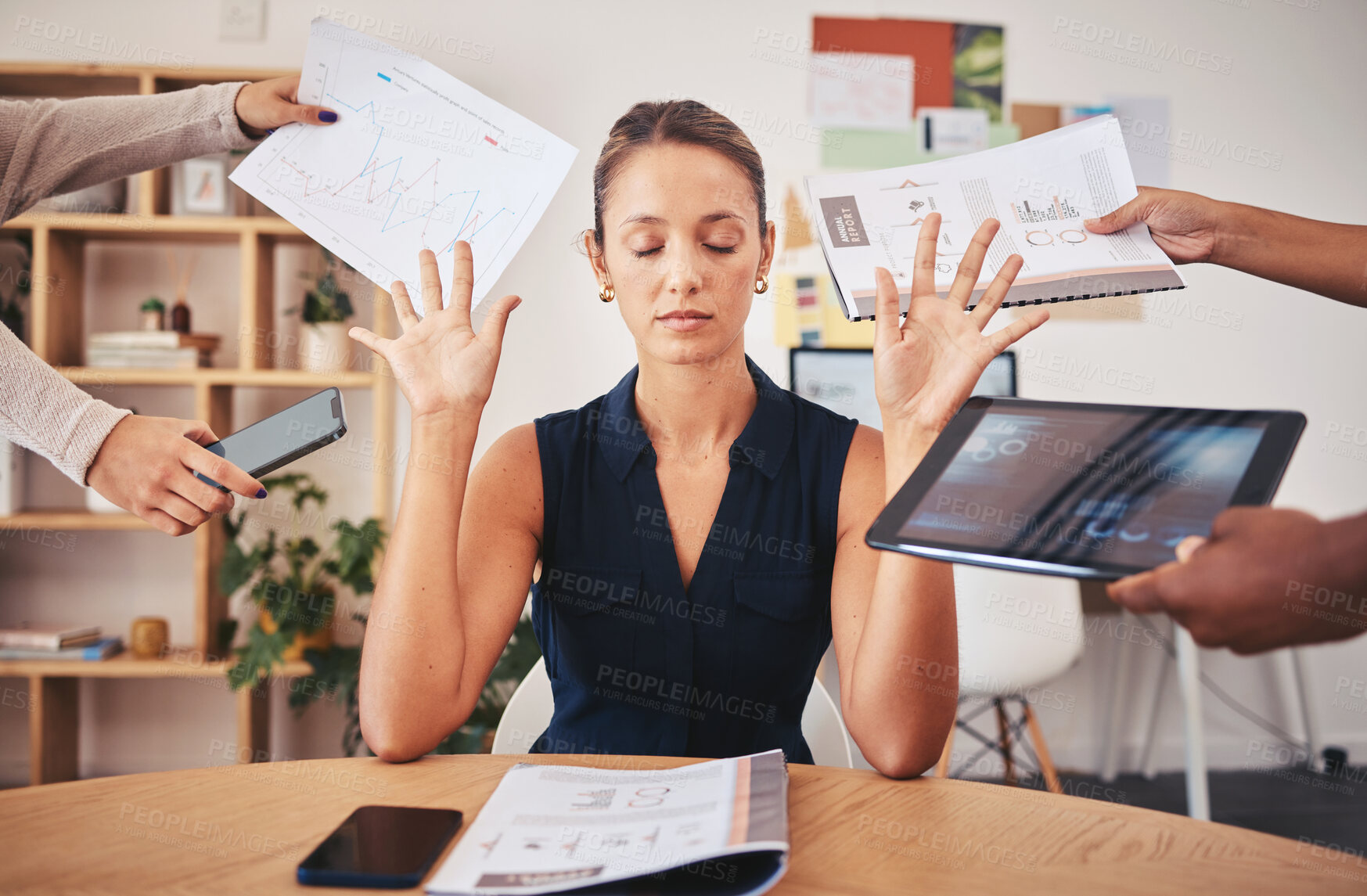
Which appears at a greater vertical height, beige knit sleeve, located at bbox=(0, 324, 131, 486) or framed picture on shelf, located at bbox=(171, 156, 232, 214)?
framed picture on shelf, located at bbox=(171, 156, 232, 214)

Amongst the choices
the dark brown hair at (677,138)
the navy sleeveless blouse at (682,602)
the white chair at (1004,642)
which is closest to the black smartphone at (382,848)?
the navy sleeveless blouse at (682,602)

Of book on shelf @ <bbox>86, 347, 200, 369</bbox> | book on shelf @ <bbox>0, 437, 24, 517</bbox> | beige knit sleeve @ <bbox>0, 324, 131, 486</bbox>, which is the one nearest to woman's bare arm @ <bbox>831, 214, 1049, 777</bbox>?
beige knit sleeve @ <bbox>0, 324, 131, 486</bbox>

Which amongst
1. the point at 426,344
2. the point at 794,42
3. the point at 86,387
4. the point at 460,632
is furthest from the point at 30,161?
the point at 794,42

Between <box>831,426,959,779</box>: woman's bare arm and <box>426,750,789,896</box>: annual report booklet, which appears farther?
<box>831,426,959,779</box>: woman's bare arm

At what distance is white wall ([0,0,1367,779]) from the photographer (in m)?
2.80

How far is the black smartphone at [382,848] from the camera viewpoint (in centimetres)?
60

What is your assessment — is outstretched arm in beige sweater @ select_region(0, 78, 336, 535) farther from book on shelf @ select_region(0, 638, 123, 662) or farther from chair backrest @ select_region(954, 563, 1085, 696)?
chair backrest @ select_region(954, 563, 1085, 696)

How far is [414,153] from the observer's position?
1.14 meters

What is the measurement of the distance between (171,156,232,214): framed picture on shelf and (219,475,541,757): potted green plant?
0.84 metres

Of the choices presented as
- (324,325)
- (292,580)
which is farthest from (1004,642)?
(324,325)

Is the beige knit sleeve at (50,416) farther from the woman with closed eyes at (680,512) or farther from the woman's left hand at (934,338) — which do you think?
the woman's left hand at (934,338)

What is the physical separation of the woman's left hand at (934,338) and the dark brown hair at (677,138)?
373 mm

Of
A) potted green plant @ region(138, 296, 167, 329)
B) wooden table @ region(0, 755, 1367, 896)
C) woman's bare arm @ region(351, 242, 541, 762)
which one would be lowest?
wooden table @ region(0, 755, 1367, 896)

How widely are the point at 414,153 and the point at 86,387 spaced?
7.01 ft
